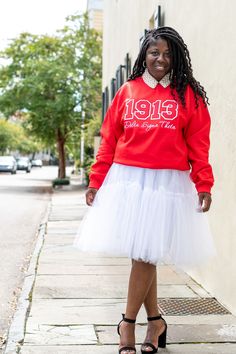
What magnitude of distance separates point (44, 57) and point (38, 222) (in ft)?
48.1

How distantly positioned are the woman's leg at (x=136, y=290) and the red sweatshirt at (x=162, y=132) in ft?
1.94

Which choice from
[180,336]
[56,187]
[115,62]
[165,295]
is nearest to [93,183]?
[180,336]

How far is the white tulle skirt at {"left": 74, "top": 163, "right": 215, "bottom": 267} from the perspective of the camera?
11.2 feet

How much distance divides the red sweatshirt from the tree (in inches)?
809

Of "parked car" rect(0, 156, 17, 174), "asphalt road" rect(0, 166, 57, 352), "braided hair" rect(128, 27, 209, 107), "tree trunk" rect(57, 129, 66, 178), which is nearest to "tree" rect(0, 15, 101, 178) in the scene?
"tree trunk" rect(57, 129, 66, 178)

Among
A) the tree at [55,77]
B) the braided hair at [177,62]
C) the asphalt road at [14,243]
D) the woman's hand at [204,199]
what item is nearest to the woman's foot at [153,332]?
the woman's hand at [204,199]

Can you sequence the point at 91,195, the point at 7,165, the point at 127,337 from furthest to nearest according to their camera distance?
1. the point at 7,165
2. the point at 91,195
3. the point at 127,337

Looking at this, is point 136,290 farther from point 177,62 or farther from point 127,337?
point 177,62

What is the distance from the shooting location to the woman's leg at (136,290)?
349cm

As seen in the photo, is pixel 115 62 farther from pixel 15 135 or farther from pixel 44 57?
pixel 15 135

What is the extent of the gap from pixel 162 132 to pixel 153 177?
0.91ft

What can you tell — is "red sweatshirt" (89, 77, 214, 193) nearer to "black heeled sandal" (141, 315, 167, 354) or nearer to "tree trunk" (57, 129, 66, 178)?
"black heeled sandal" (141, 315, 167, 354)

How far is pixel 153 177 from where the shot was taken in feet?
11.4

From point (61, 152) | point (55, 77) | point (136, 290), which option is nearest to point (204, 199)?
point (136, 290)
